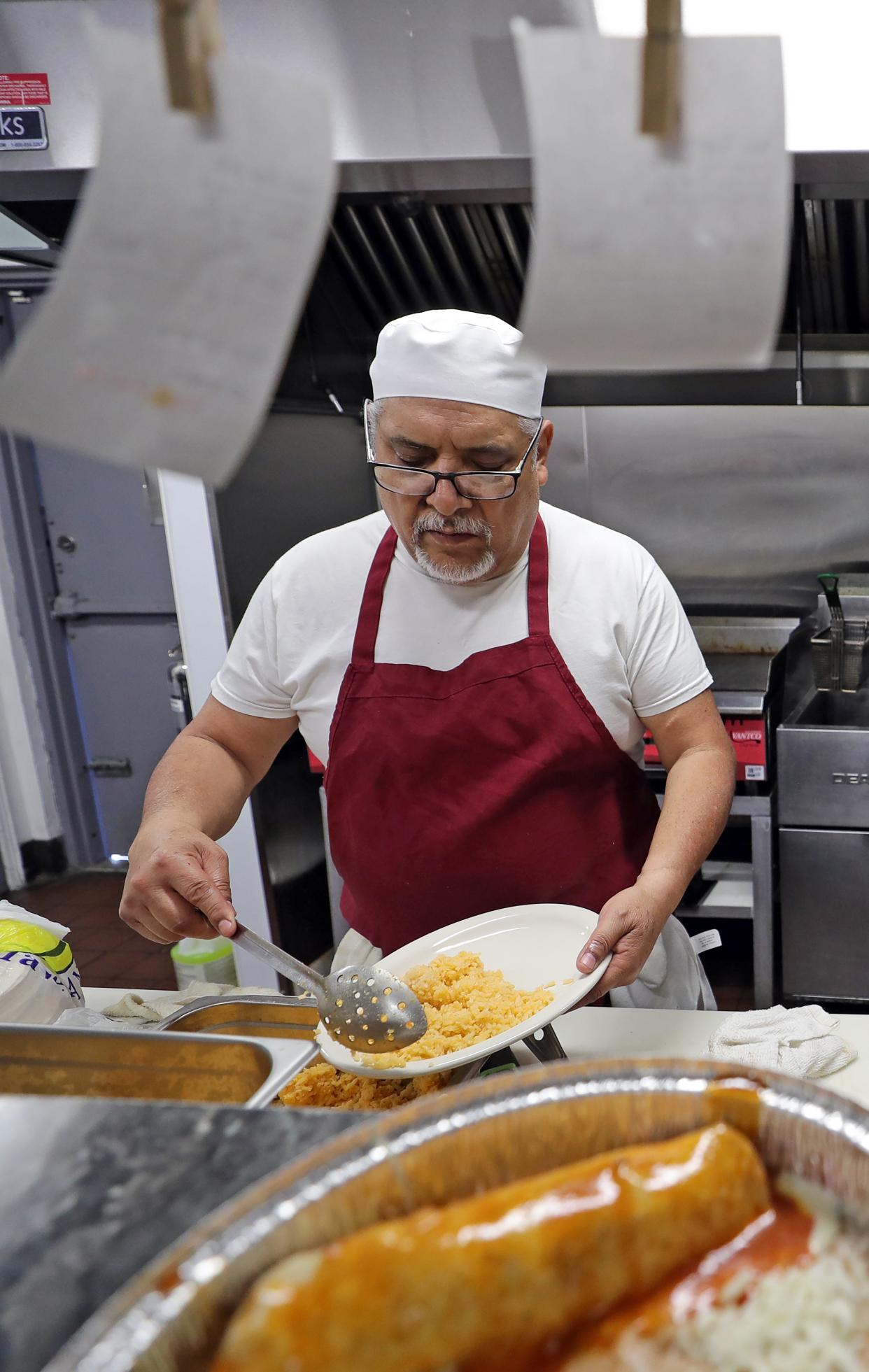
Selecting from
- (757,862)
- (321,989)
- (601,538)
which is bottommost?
(757,862)

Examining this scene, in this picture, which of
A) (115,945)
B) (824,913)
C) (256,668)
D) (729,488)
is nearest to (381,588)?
(256,668)

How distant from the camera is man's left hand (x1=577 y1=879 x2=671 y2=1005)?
4.49ft

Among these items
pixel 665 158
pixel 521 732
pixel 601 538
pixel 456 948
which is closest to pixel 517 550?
pixel 601 538

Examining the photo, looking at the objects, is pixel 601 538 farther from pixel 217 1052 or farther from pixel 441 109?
pixel 217 1052

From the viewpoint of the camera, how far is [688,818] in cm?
168

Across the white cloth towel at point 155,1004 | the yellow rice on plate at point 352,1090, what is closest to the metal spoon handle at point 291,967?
the yellow rice on plate at point 352,1090

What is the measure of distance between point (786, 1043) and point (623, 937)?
24 centimetres

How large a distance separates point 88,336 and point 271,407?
2.90 m

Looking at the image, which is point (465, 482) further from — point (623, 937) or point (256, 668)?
point (623, 937)

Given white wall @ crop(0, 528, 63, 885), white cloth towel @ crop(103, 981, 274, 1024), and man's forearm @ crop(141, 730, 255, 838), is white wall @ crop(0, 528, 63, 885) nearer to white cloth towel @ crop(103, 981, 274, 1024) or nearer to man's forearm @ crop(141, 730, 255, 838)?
man's forearm @ crop(141, 730, 255, 838)

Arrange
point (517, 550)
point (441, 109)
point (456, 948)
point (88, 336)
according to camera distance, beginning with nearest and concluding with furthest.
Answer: point (88, 336) < point (456, 948) < point (517, 550) < point (441, 109)

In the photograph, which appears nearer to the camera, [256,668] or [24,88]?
[256,668]

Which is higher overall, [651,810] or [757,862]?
[651,810]

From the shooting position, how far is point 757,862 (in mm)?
3020
